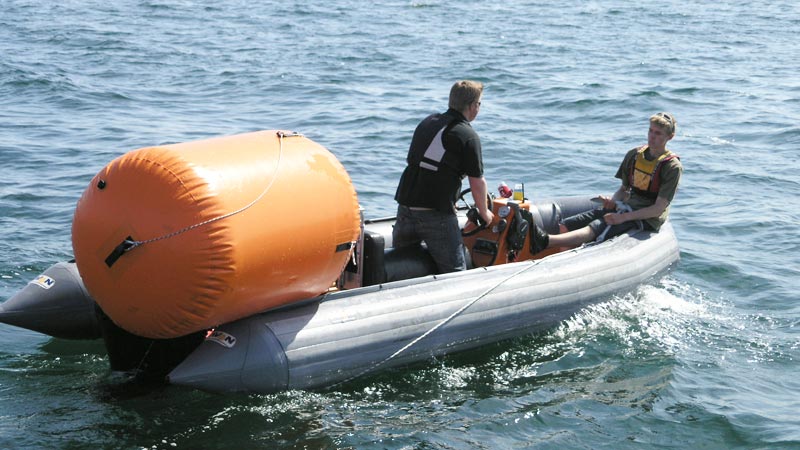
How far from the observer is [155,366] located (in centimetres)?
638

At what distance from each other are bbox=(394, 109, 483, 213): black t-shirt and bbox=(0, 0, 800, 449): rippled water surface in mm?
1202

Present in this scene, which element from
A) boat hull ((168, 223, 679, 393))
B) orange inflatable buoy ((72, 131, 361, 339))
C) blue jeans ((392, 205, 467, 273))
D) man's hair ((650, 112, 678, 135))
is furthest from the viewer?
man's hair ((650, 112, 678, 135))

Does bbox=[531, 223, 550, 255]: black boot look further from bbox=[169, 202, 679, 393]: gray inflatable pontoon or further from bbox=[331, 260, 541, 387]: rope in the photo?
bbox=[331, 260, 541, 387]: rope

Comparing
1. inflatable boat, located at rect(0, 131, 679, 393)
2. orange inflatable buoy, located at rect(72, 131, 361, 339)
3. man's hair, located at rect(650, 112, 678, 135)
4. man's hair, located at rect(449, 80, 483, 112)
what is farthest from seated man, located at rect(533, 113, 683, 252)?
orange inflatable buoy, located at rect(72, 131, 361, 339)

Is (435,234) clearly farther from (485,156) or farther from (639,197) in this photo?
(485,156)

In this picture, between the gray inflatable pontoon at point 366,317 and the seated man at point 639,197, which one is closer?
the gray inflatable pontoon at point 366,317

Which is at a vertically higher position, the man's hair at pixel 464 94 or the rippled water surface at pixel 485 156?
the man's hair at pixel 464 94

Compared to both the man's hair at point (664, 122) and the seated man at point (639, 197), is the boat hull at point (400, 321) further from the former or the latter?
the man's hair at point (664, 122)

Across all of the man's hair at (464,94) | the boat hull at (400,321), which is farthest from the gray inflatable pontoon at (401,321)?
the man's hair at (464,94)

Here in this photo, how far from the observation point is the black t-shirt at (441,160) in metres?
7.00

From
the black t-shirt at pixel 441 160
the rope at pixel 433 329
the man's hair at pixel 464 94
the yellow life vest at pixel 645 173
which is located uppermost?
the man's hair at pixel 464 94

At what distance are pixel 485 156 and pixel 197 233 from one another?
8.48 m

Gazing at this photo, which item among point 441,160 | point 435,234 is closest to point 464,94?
point 441,160

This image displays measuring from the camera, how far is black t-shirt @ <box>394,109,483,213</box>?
7004 mm
